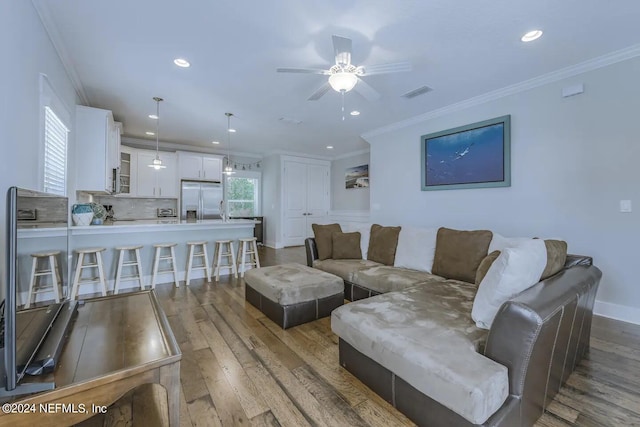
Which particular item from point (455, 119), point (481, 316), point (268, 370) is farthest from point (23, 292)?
point (455, 119)

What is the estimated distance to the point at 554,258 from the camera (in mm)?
1799

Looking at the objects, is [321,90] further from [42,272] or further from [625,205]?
[625,205]

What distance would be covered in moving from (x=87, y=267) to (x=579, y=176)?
232 inches

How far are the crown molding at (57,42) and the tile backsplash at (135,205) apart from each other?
292cm

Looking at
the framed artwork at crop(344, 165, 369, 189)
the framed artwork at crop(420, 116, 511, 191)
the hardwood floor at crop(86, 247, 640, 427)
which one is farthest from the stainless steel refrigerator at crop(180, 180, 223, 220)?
the framed artwork at crop(420, 116, 511, 191)

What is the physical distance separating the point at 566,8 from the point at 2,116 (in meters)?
3.93

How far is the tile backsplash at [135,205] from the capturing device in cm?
593

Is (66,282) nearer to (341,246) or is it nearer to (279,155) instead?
(341,246)

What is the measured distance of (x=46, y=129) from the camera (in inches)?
96.2

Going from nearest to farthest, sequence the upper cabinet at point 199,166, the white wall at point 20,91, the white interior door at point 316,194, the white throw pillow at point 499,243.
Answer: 1. the white wall at point 20,91
2. the white throw pillow at point 499,243
3. the upper cabinet at point 199,166
4. the white interior door at point 316,194

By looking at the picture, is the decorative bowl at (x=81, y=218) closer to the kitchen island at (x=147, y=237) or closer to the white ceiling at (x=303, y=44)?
the kitchen island at (x=147, y=237)

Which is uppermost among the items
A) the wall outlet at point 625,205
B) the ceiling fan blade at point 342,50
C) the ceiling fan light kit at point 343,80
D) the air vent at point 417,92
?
the air vent at point 417,92

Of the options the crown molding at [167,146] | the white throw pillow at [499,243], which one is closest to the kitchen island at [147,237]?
the crown molding at [167,146]

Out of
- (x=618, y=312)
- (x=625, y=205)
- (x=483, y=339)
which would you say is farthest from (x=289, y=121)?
(x=618, y=312)
